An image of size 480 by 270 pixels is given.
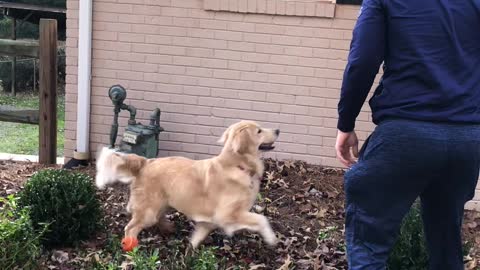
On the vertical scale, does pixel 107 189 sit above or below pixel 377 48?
below

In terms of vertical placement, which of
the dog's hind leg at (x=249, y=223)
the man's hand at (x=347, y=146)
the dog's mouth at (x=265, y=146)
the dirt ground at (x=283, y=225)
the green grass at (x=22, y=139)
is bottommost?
the green grass at (x=22, y=139)

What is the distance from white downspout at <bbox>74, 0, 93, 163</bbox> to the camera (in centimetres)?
625

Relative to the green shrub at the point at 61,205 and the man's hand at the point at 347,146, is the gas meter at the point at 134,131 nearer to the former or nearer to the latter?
the green shrub at the point at 61,205

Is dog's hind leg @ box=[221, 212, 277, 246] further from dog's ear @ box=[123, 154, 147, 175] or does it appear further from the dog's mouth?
dog's ear @ box=[123, 154, 147, 175]

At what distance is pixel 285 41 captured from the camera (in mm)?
6184

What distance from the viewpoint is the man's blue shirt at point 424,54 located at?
2.69m

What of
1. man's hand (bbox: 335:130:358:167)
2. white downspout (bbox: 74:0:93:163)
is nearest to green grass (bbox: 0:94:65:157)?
white downspout (bbox: 74:0:93:163)

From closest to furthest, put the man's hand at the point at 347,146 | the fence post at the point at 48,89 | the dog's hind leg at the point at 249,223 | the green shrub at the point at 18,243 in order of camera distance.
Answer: the man's hand at the point at 347,146, the green shrub at the point at 18,243, the dog's hind leg at the point at 249,223, the fence post at the point at 48,89

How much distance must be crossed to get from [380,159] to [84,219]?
2.29 m

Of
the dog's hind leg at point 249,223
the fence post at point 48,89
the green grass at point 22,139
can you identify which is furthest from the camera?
the green grass at point 22,139

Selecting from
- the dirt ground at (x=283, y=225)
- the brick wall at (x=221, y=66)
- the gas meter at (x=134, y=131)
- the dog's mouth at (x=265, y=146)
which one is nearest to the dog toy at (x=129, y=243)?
the dirt ground at (x=283, y=225)

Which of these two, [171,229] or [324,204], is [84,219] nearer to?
[171,229]

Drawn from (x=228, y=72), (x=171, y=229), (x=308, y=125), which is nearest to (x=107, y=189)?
(x=171, y=229)

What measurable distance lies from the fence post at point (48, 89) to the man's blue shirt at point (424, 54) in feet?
14.7
